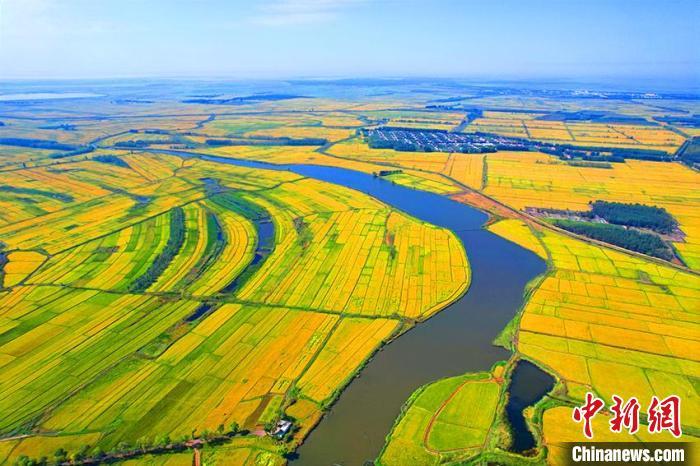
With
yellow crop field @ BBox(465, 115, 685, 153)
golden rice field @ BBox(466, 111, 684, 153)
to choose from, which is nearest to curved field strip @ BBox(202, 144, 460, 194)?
yellow crop field @ BBox(465, 115, 685, 153)

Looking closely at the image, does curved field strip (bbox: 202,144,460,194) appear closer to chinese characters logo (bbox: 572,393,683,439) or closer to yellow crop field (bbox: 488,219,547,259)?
yellow crop field (bbox: 488,219,547,259)

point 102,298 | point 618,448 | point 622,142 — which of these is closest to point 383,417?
point 618,448

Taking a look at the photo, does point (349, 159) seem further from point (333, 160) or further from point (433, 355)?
point (433, 355)

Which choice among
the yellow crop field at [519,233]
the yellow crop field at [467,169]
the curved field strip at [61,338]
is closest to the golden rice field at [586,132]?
the yellow crop field at [467,169]

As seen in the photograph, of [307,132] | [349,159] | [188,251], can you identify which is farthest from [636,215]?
[307,132]

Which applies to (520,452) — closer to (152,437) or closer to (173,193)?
(152,437)
